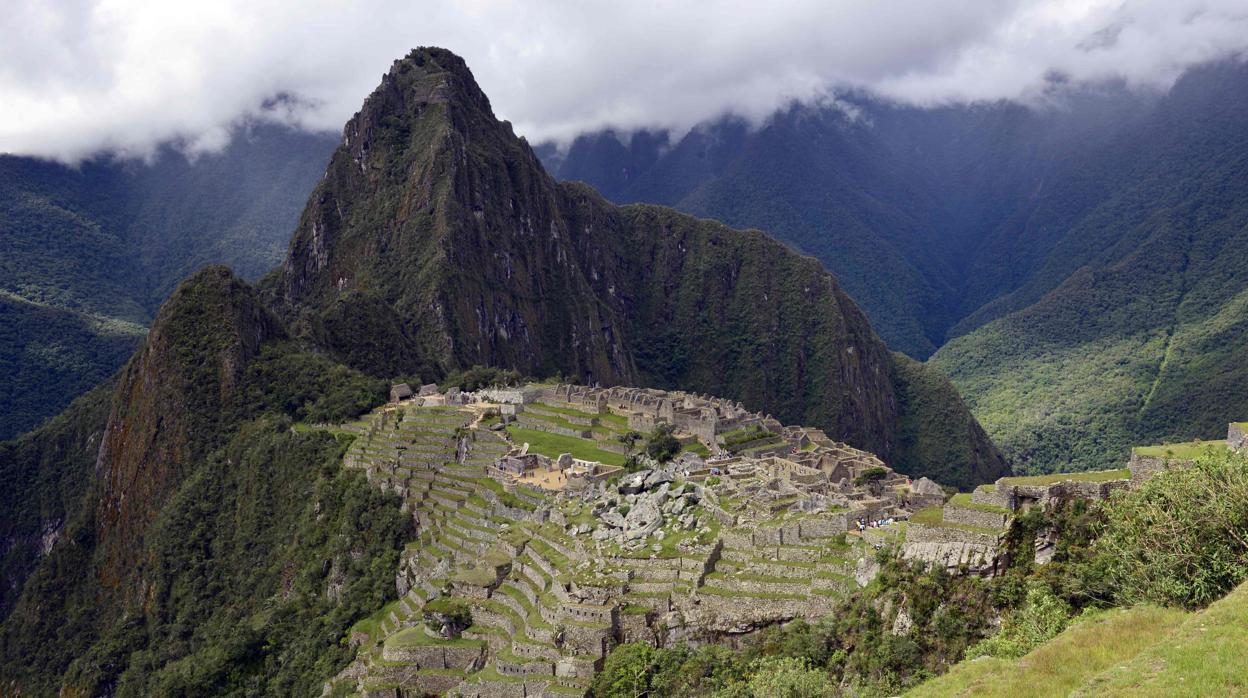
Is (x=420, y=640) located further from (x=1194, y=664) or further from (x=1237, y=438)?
(x=1237, y=438)

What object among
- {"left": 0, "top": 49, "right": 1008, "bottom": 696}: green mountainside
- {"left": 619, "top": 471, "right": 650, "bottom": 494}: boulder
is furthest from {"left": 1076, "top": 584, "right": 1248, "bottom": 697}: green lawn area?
{"left": 0, "top": 49, "right": 1008, "bottom": 696}: green mountainside

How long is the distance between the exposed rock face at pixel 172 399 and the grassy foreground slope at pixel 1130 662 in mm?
98542

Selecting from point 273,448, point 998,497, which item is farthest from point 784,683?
point 273,448

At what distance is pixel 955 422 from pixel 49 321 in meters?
182

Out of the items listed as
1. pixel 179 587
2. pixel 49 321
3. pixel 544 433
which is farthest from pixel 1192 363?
pixel 49 321

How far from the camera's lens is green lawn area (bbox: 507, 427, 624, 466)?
6794 cm

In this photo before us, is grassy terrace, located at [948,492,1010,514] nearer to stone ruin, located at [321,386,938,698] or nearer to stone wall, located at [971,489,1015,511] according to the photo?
stone wall, located at [971,489,1015,511]

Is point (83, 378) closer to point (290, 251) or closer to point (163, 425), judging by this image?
point (290, 251)

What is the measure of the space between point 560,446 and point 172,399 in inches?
2444

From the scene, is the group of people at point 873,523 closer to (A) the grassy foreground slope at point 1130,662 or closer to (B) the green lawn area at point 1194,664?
(A) the grassy foreground slope at point 1130,662

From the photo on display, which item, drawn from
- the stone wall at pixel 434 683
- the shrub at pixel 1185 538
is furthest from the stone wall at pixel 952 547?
the stone wall at pixel 434 683

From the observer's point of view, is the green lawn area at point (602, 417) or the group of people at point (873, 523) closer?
the group of people at point (873, 523)

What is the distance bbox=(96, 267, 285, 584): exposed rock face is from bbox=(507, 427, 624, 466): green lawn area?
161 ft

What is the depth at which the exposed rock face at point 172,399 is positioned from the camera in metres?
107
